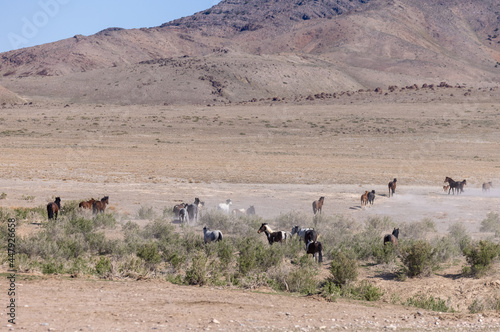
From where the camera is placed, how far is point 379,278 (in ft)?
41.6

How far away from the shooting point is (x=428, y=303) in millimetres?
9906

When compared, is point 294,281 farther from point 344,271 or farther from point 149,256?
point 149,256

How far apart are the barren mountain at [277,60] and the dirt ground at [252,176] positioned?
2040 centimetres

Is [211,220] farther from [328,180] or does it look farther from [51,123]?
[51,123]

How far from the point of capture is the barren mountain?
106 metres

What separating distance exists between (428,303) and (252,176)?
75.7 ft

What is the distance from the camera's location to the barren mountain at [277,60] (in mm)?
106500

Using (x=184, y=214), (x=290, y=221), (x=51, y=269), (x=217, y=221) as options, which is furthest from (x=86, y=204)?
(x=51, y=269)

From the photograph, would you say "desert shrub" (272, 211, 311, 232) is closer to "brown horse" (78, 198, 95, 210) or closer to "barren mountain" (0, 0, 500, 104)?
"brown horse" (78, 198, 95, 210)

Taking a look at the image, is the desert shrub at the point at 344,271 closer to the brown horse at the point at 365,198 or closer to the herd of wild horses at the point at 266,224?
the herd of wild horses at the point at 266,224

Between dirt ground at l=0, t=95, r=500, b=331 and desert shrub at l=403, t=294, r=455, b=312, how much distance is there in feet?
1.44

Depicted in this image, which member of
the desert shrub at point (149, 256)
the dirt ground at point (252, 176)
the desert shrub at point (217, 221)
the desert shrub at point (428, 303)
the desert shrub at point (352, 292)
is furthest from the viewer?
the desert shrub at point (217, 221)

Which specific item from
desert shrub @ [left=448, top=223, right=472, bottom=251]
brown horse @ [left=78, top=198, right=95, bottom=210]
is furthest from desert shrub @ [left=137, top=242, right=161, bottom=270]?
desert shrub @ [left=448, top=223, right=472, bottom=251]

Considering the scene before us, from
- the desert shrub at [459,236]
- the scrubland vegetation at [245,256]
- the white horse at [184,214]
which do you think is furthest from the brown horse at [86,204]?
the desert shrub at [459,236]
